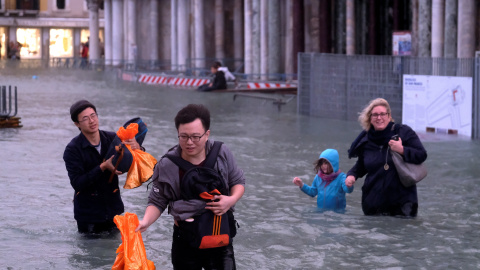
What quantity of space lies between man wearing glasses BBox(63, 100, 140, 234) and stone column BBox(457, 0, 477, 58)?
16.3 meters

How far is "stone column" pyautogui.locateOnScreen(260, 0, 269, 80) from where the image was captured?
34297 mm

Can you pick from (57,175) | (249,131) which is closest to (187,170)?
(57,175)

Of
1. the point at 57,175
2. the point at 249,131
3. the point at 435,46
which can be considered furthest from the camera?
the point at 435,46

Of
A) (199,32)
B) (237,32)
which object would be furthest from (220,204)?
(237,32)

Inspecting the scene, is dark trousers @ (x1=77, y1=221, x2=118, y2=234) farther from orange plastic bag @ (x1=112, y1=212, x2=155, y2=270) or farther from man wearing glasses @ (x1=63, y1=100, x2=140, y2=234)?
orange plastic bag @ (x1=112, y1=212, x2=155, y2=270)

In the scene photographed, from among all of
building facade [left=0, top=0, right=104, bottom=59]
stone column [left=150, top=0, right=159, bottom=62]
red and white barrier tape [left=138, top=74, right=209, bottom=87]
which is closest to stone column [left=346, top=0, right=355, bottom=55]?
red and white barrier tape [left=138, top=74, right=209, bottom=87]

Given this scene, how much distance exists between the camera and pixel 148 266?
5.77 meters

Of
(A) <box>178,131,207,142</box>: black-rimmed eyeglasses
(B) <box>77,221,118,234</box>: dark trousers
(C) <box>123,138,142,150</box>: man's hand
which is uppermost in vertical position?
(A) <box>178,131,207,142</box>: black-rimmed eyeglasses

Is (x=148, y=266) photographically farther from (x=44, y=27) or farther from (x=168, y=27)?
(x=44, y=27)

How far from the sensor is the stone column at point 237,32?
141ft

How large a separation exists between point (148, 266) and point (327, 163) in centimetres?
385

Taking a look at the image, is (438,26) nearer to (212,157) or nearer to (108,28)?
(212,157)

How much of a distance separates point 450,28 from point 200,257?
18.8 metres

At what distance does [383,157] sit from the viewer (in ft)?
28.5
